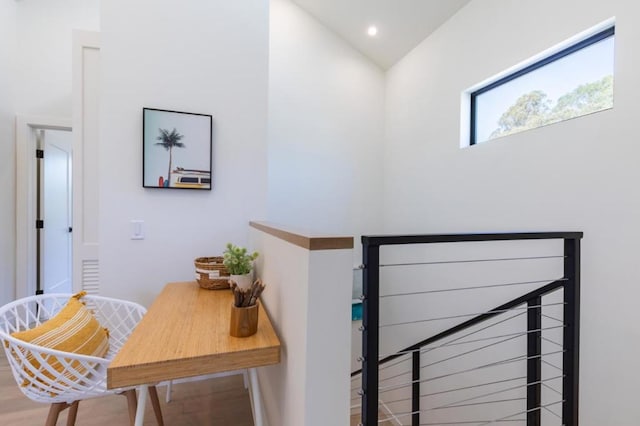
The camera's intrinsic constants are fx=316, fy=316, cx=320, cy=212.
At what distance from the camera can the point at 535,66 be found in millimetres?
2174

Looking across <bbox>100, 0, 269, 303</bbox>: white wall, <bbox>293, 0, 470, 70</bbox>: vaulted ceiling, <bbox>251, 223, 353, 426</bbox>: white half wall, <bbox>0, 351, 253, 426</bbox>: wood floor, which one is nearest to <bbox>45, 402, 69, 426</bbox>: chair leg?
<bbox>0, 351, 253, 426</bbox>: wood floor

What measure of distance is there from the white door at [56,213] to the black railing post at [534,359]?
435cm

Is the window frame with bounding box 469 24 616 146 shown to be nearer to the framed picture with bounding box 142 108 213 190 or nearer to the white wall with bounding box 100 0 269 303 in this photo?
the white wall with bounding box 100 0 269 303

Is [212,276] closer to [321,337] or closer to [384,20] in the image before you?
[321,337]

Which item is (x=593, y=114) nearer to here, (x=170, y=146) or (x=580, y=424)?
A: (x=580, y=424)

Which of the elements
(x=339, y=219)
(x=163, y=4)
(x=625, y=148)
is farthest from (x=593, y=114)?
(x=163, y=4)

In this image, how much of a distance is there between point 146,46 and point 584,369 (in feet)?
11.0

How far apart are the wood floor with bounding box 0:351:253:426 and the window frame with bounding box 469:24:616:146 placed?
105 inches

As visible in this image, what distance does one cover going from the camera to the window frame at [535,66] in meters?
1.77

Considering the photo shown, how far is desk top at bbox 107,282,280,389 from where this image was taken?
103 centimetres

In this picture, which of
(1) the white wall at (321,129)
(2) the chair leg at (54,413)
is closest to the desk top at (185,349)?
(2) the chair leg at (54,413)

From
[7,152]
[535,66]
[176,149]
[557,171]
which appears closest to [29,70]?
[7,152]

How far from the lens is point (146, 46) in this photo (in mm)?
2133

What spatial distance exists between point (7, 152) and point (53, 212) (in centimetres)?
85
